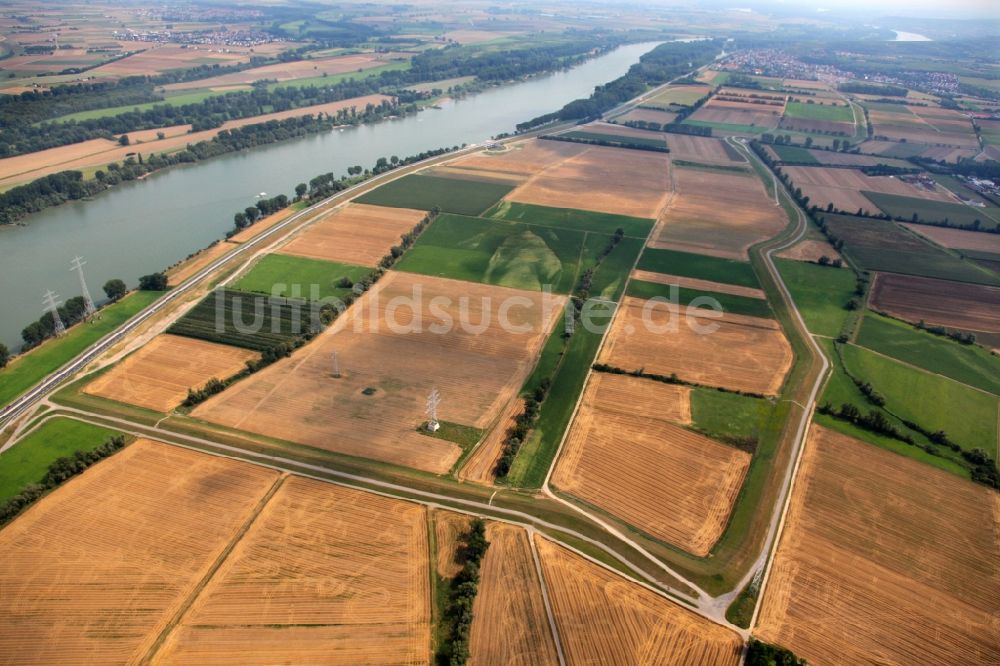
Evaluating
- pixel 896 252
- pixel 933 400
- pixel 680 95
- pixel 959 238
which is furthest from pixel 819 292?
pixel 680 95

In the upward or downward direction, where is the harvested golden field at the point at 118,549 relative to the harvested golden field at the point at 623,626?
upward

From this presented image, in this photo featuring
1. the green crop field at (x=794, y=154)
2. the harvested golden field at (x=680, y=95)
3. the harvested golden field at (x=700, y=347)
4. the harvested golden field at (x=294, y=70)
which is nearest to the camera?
the harvested golden field at (x=700, y=347)

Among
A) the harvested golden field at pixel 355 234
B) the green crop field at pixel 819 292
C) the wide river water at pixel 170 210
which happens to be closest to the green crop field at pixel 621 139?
the wide river water at pixel 170 210

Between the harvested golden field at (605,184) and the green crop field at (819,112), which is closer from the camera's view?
the harvested golden field at (605,184)

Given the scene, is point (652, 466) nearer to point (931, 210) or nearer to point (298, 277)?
point (298, 277)

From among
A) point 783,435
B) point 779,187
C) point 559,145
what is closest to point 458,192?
point 559,145

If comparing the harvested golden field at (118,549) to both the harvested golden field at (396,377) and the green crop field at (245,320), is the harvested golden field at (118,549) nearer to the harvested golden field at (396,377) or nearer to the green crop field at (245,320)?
the harvested golden field at (396,377)

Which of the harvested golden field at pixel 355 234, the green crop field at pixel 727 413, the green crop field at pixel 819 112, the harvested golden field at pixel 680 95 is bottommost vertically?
the green crop field at pixel 727 413
